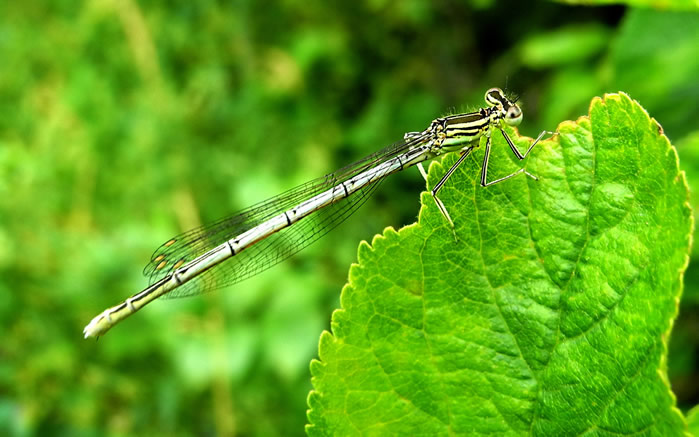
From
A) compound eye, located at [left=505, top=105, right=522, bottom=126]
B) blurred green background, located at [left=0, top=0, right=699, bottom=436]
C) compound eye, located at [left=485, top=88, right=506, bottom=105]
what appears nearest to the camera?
compound eye, located at [left=505, top=105, right=522, bottom=126]

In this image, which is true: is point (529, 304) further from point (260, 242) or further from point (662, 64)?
point (662, 64)

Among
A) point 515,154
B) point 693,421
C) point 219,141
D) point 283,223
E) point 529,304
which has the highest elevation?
point 219,141

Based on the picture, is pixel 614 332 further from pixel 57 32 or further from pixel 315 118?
pixel 57 32

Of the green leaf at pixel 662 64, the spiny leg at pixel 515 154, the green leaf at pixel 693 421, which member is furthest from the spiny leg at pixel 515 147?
the green leaf at pixel 662 64

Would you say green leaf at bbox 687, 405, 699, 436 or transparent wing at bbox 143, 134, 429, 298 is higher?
transparent wing at bbox 143, 134, 429, 298

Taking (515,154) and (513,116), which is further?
(513,116)

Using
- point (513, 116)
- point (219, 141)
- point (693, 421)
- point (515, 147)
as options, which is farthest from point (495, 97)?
point (219, 141)

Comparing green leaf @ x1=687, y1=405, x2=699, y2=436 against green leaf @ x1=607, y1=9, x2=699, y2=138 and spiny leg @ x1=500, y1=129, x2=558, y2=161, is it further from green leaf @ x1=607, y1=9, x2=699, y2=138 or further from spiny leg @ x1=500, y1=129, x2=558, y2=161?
green leaf @ x1=607, y1=9, x2=699, y2=138

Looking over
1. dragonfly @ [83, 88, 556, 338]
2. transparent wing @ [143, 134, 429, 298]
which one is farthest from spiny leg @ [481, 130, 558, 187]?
transparent wing @ [143, 134, 429, 298]
